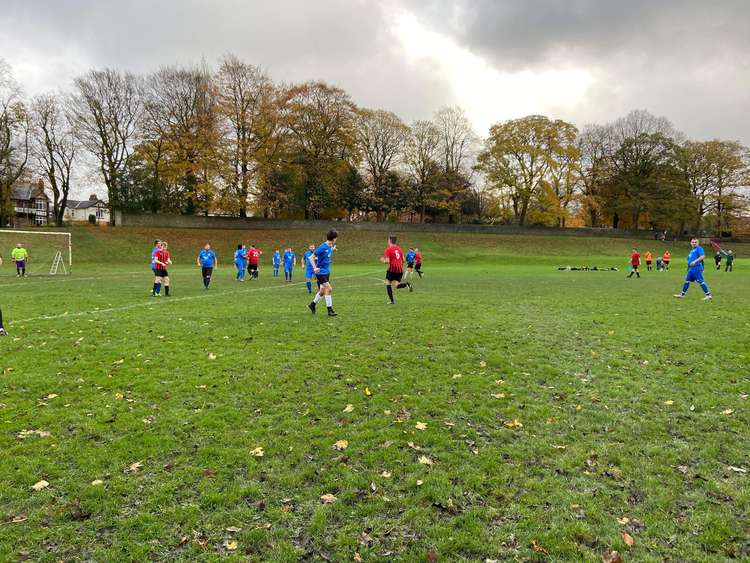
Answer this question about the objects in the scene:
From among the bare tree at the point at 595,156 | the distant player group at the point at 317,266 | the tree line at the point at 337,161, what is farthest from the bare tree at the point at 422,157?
the distant player group at the point at 317,266

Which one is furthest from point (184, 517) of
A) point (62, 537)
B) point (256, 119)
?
point (256, 119)

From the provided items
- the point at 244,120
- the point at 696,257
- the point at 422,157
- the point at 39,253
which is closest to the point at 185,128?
the point at 244,120

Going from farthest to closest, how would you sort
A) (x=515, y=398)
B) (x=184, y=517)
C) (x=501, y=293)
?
(x=501, y=293) → (x=515, y=398) → (x=184, y=517)

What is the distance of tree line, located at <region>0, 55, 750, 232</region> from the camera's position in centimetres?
5144

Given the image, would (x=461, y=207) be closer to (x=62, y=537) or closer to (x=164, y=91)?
(x=164, y=91)

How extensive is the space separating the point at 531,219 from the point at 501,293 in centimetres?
5569

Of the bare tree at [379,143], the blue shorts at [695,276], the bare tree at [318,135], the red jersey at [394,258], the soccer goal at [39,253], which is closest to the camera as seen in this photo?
the red jersey at [394,258]

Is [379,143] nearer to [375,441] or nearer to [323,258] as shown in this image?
[323,258]

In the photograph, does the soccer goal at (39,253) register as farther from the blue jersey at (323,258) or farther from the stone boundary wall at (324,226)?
the blue jersey at (323,258)

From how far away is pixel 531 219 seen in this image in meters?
69.6

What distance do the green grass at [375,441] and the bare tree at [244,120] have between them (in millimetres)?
45003

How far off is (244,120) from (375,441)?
5510 centimetres

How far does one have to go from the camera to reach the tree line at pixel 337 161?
5144 centimetres

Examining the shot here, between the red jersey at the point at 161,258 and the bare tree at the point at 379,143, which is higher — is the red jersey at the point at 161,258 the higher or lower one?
the lower one
